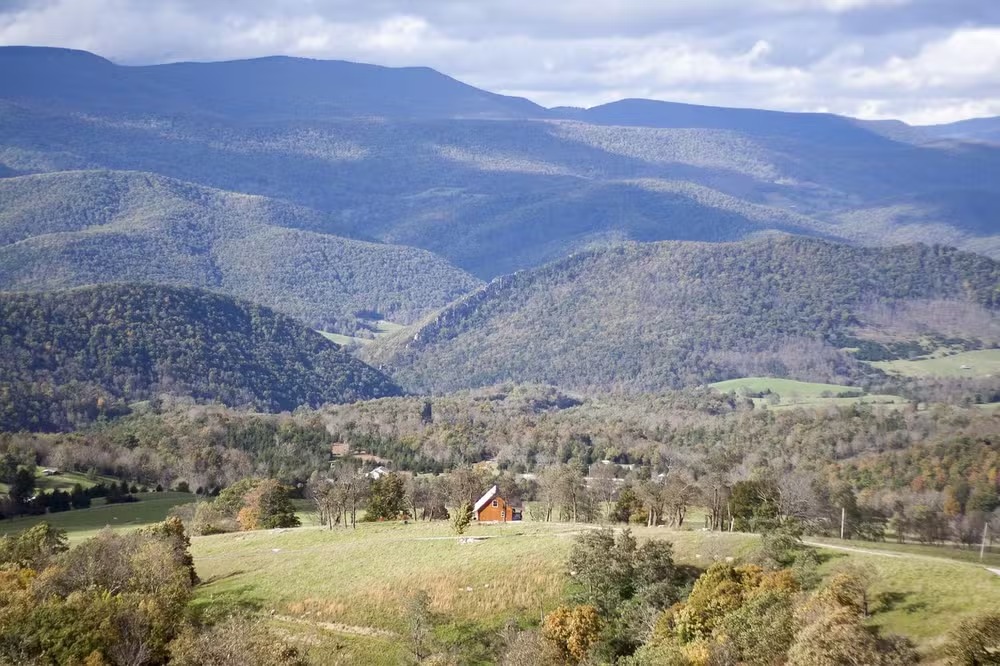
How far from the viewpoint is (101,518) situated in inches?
3772

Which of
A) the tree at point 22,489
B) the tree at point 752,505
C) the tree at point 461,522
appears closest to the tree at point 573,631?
the tree at point 461,522

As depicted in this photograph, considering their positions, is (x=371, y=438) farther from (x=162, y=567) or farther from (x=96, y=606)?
(x=96, y=606)

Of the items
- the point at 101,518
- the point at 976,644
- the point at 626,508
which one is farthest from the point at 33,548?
the point at 976,644

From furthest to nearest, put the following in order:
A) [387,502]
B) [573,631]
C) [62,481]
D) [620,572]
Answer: [62,481] < [387,502] < [620,572] < [573,631]

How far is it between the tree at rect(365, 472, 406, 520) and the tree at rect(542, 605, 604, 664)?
114 ft

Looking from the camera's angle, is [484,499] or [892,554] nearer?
[892,554]

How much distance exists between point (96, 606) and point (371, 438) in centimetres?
12125

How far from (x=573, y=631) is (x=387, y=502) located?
121ft

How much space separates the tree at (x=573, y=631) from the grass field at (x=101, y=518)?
4814 cm

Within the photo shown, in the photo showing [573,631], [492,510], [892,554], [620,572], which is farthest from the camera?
[492,510]

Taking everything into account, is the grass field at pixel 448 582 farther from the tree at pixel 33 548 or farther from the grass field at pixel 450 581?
the tree at pixel 33 548

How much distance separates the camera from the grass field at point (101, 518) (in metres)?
89.7

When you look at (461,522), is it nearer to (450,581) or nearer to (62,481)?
(450,581)

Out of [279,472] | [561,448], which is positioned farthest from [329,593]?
[561,448]
